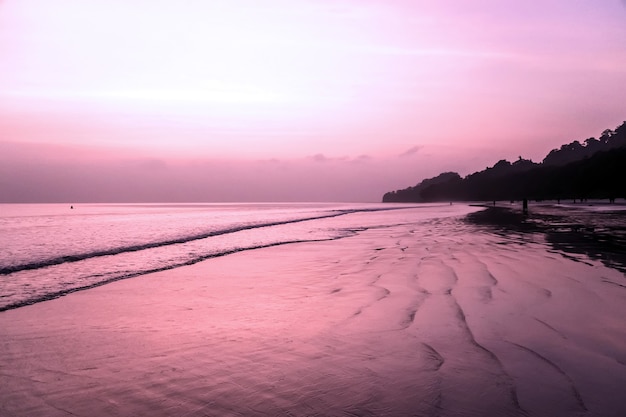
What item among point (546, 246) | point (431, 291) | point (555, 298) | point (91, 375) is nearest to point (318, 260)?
point (431, 291)

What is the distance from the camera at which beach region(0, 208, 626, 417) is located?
3398mm

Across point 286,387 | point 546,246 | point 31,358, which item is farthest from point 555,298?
point 546,246

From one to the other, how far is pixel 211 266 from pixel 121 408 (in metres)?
8.74

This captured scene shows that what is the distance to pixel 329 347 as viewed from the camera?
189 inches

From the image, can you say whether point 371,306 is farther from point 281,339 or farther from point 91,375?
point 91,375

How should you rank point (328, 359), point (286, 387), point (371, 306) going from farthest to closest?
point (371, 306) → point (328, 359) → point (286, 387)

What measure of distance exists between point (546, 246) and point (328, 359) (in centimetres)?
1238

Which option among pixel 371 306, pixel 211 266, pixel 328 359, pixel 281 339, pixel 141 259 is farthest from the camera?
pixel 141 259

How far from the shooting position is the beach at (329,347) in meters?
3.40

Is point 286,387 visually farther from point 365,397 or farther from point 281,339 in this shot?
point 281,339

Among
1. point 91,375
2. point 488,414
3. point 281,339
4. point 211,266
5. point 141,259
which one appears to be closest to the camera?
point 488,414

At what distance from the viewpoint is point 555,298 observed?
6.82 meters

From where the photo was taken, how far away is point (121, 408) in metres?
3.37

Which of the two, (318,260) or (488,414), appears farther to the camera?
(318,260)
